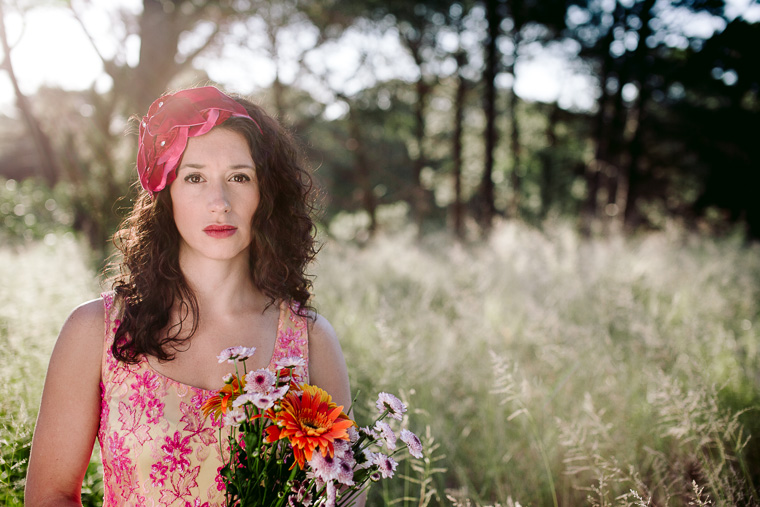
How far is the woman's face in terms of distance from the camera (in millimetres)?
1544

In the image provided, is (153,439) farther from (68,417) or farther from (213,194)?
(213,194)

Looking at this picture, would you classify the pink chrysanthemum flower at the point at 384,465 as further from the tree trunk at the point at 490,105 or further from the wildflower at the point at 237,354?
the tree trunk at the point at 490,105

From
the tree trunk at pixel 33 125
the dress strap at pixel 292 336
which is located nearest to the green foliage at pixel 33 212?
the tree trunk at pixel 33 125

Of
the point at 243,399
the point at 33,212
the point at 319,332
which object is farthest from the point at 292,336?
the point at 33,212

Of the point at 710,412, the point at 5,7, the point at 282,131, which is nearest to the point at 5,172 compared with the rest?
the point at 5,7

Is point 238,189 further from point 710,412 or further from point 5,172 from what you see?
point 5,172

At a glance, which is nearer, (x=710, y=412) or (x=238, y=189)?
(x=238, y=189)

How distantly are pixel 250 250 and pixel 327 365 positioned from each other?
0.58m

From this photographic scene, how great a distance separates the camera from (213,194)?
1.54 meters

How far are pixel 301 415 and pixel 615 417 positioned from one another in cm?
243

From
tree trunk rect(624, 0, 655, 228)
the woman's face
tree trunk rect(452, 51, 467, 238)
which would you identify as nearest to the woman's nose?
the woman's face

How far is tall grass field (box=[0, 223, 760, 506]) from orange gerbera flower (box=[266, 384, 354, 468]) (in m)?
0.87

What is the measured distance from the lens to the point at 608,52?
473 inches

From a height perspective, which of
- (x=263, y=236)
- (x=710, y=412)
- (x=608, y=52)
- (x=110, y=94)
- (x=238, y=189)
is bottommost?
Result: (x=710, y=412)
